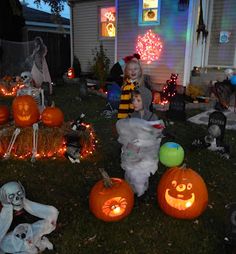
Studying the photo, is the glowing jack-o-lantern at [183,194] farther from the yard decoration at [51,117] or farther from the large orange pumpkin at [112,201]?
the yard decoration at [51,117]

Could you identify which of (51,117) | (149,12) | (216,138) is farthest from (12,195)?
(149,12)

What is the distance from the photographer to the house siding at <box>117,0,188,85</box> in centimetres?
1176

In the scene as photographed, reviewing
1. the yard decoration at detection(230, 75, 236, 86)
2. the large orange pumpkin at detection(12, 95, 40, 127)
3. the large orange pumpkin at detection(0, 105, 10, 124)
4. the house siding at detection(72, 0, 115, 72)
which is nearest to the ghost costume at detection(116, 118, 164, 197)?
the large orange pumpkin at detection(12, 95, 40, 127)

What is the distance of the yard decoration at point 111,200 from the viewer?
3.91 meters

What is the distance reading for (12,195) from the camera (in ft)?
10.8

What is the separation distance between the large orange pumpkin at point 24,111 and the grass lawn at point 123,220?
2.48 ft

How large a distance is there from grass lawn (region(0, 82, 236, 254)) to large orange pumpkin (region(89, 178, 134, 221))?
5.3 inches

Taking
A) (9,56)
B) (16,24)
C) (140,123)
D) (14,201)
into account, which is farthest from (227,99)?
(16,24)

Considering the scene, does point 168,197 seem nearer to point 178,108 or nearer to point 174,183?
point 174,183

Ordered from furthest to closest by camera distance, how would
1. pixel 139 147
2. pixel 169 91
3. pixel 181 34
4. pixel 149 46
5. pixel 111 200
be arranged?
pixel 149 46 → pixel 181 34 → pixel 169 91 → pixel 139 147 → pixel 111 200

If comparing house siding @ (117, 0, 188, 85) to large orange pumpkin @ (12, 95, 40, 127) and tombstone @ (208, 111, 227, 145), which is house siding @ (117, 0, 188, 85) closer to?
tombstone @ (208, 111, 227, 145)

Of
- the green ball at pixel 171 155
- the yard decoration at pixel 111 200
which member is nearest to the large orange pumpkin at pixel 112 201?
the yard decoration at pixel 111 200

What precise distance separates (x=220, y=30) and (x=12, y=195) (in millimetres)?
11588

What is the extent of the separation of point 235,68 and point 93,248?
1045cm
